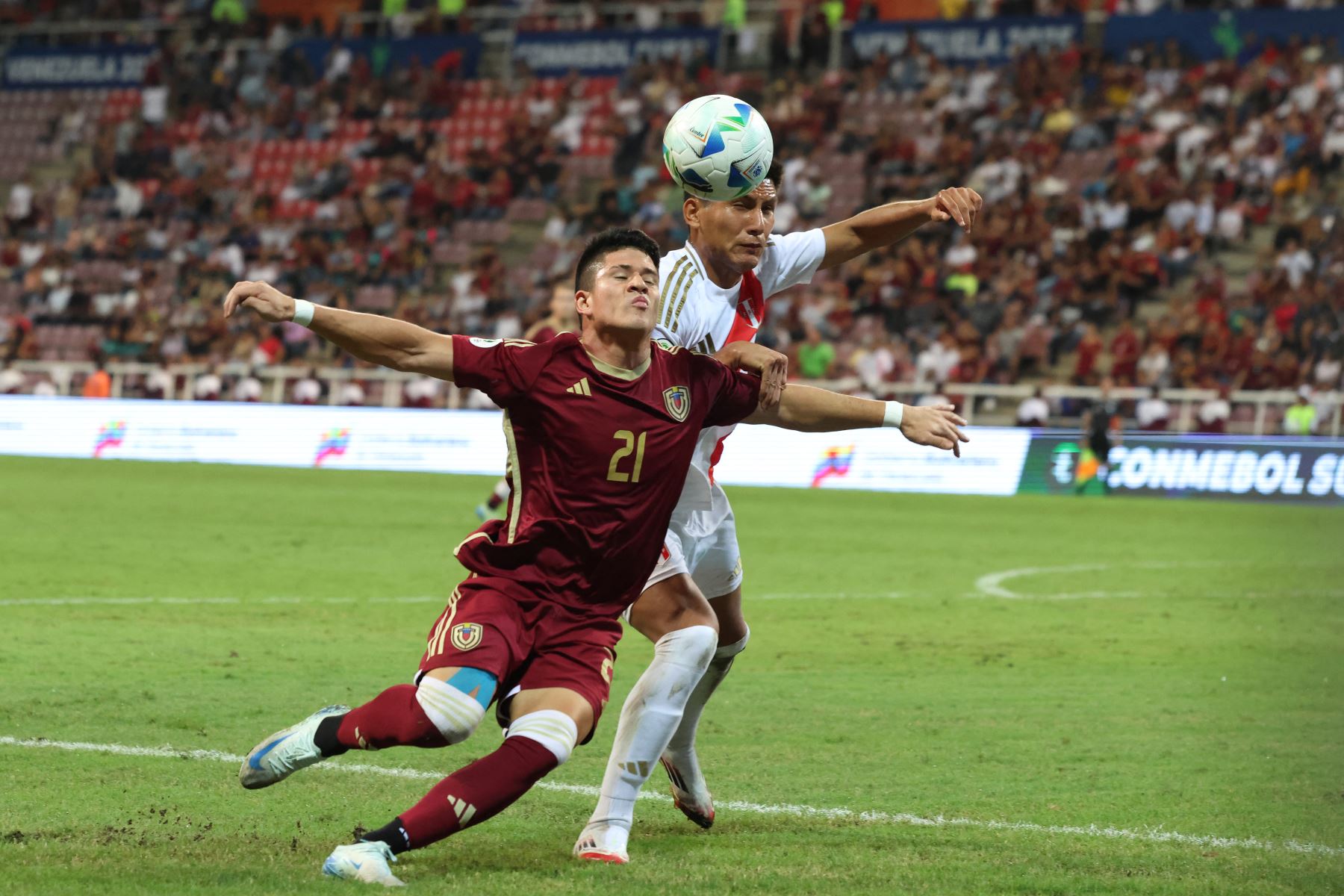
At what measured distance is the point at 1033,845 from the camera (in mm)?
5828

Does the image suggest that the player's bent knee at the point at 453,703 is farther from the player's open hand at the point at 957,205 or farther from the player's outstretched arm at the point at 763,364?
the player's open hand at the point at 957,205

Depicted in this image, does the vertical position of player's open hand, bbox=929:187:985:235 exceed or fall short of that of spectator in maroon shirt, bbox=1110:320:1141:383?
it exceeds it

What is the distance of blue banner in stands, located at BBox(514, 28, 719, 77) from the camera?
37594 mm

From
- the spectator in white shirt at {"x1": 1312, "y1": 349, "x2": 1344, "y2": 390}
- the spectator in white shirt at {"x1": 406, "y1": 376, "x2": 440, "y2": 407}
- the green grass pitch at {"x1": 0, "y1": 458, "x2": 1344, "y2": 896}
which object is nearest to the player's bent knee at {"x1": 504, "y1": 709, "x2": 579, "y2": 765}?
the green grass pitch at {"x1": 0, "y1": 458, "x2": 1344, "y2": 896}

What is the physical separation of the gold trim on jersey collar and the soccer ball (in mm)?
1173

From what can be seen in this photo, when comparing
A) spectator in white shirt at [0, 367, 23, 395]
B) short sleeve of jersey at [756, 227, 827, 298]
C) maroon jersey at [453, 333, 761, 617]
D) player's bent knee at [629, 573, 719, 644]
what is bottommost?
spectator in white shirt at [0, 367, 23, 395]

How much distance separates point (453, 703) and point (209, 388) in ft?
91.2

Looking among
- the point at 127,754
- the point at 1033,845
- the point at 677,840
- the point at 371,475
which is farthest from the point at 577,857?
the point at 371,475

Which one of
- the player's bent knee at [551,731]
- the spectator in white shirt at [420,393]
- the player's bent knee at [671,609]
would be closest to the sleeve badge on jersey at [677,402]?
the player's bent knee at [671,609]

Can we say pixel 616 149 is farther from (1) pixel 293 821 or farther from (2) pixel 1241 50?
(1) pixel 293 821

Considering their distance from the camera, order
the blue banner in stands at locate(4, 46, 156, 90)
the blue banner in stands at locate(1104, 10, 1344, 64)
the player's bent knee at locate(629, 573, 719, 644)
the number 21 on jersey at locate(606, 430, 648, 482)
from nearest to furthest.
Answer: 1. the number 21 on jersey at locate(606, 430, 648, 482)
2. the player's bent knee at locate(629, 573, 719, 644)
3. the blue banner in stands at locate(1104, 10, 1344, 64)
4. the blue banner in stands at locate(4, 46, 156, 90)

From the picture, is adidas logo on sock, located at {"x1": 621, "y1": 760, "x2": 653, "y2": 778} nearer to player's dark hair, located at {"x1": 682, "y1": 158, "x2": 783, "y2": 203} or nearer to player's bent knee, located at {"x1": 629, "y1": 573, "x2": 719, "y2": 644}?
player's bent knee, located at {"x1": 629, "y1": 573, "x2": 719, "y2": 644}

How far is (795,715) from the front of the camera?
8.53 metres

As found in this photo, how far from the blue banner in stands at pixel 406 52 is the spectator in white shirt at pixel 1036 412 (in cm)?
1891
